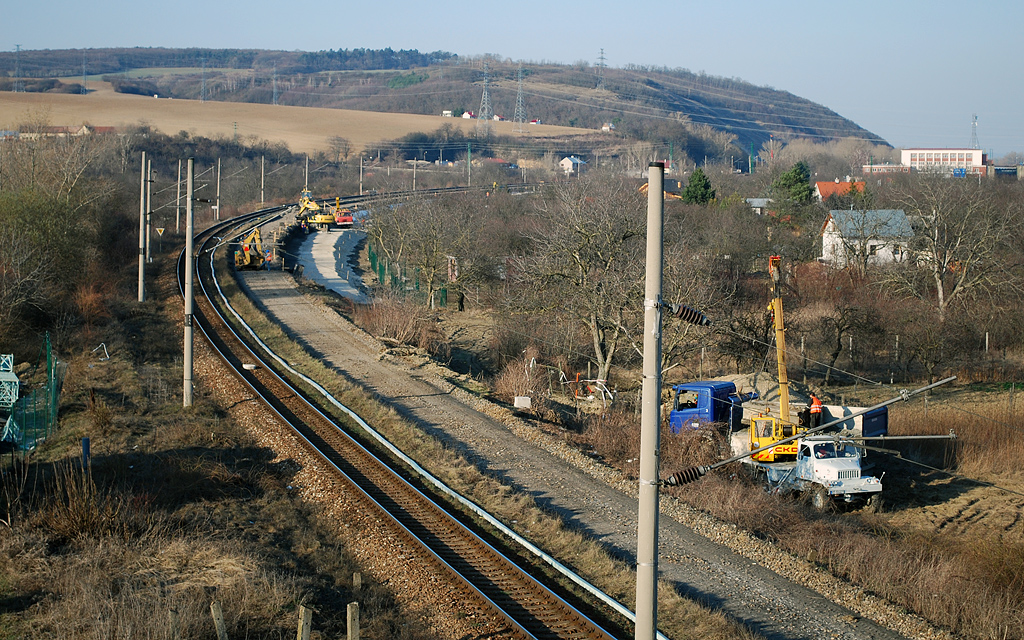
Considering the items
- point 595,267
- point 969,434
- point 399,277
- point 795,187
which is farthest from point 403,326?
point 795,187

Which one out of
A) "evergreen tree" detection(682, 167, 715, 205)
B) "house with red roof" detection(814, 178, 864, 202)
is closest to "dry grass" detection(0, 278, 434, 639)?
"evergreen tree" detection(682, 167, 715, 205)

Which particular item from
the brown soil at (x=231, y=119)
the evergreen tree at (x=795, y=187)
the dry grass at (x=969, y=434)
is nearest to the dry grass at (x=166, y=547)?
the dry grass at (x=969, y=434)

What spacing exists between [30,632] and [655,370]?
7.99 meters

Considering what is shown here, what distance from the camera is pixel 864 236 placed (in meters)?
44.5

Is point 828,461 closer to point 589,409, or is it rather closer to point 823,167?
point 589,409

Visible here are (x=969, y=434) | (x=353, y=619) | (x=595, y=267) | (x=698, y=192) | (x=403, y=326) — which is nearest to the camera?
(x=353, y=619)

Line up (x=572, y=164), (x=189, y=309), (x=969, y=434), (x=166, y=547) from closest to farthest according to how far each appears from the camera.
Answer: (x=166, y=547) → (x=189, y=309) → (x=969, y=434) → (x=572, y=164)

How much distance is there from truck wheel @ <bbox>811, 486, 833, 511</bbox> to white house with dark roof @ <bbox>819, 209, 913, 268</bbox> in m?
26.3

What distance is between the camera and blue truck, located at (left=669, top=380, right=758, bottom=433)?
→ 73.5 feet

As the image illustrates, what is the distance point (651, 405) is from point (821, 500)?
41.3ft

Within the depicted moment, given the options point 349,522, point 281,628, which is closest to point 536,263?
point 349,522

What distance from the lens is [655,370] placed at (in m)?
7.18

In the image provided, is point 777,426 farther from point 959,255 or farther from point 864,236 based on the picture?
point 864,236

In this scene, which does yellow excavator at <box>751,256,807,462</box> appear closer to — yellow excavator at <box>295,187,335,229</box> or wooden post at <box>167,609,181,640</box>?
wooden post at <box>167,609,181,640</box>
